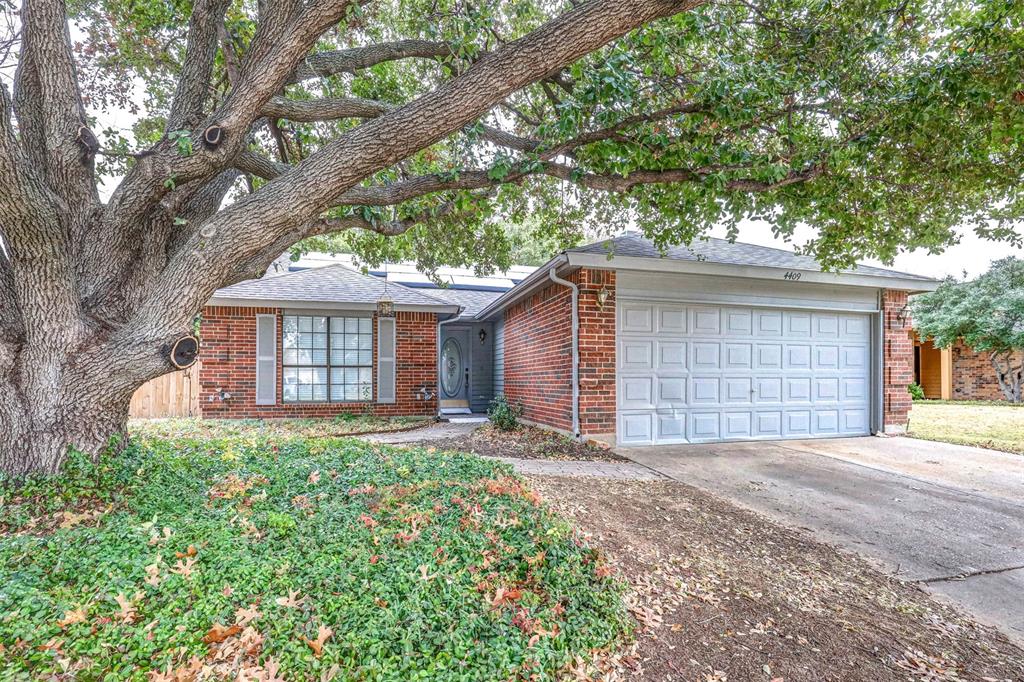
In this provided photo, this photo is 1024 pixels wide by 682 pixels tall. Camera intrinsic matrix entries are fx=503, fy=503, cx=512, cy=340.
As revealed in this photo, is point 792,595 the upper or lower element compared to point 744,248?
lower

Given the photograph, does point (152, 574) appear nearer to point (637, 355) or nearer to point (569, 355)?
point (569, 355)

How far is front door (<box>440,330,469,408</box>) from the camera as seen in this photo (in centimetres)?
1277

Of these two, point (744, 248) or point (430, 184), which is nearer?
point (430, 184)

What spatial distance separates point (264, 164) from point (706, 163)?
4.14 m

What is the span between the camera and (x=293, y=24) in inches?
140

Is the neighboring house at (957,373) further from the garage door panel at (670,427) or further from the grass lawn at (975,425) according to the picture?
the garage door panel at (670,427)

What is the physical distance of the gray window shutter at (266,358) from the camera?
32.6ft

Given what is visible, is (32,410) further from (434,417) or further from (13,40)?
(434,417)

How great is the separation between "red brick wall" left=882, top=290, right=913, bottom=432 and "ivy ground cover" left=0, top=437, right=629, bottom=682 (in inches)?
313

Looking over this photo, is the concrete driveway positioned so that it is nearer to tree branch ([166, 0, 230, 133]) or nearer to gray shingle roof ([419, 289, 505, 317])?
tree branch ([166, 0, 230, 133])

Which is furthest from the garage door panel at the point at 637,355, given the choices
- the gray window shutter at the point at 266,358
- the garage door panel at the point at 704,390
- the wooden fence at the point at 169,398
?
the wooden fence at the point at 169,398

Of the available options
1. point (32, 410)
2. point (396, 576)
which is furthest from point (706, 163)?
point (32, 410)

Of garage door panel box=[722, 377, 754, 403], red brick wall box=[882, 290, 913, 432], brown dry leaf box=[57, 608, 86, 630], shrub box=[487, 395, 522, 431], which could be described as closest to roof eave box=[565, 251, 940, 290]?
red brick wall box=[882, 290, 913, 432]

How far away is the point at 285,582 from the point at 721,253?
27.0ft
